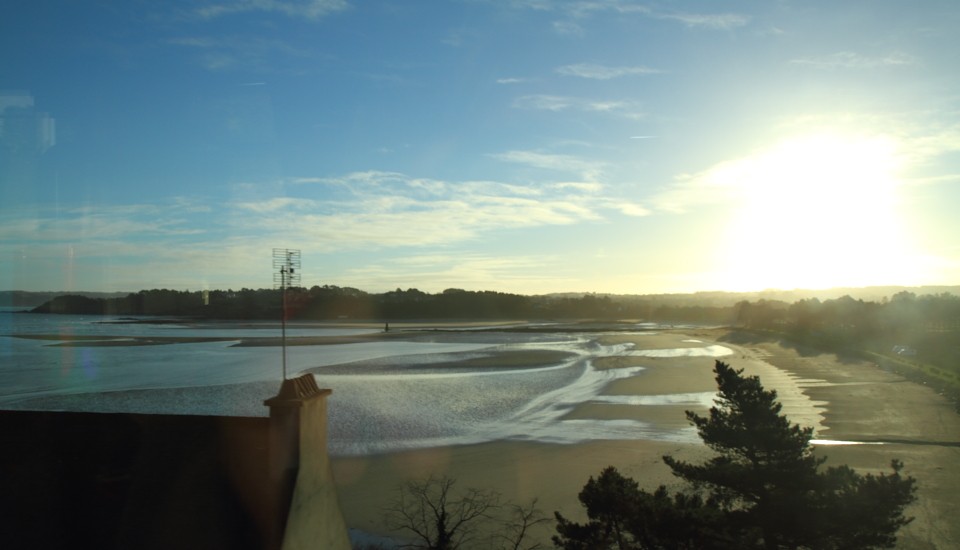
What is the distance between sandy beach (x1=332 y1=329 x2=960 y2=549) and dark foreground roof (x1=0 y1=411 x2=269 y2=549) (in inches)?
211

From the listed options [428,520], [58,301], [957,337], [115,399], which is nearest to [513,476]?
[428,520]

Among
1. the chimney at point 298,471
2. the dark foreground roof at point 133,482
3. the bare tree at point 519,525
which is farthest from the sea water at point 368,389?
the chimney at point 298,471

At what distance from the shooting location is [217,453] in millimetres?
5500

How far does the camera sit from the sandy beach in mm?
11336

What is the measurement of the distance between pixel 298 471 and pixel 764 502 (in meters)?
4.94

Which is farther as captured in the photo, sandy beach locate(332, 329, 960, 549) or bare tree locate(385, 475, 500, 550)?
sandy beach locate(332, 329, 960, 549)

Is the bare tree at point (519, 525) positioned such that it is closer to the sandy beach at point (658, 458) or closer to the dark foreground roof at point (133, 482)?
the sandy beach at point (658, 458)

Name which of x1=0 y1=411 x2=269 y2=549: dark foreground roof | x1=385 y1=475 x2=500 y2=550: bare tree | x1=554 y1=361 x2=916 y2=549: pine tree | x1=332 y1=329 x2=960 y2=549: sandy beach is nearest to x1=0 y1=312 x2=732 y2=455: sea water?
x1=332 y1=329 x2=960 y2=549: sandy beach

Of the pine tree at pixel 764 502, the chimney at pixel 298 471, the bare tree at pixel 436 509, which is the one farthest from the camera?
the bare tree at pixel 436 509

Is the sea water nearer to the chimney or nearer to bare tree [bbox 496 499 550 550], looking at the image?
bare tree [bbox 496 499 550 550]

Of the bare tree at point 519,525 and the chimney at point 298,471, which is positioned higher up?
the chimney at point 298,471

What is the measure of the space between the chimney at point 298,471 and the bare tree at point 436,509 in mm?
3516

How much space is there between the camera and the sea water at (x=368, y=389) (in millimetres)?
17859

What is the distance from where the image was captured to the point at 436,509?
9367 millimetres
